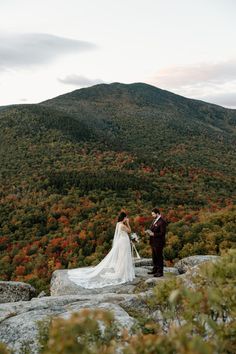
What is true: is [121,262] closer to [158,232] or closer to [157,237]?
[157,237]

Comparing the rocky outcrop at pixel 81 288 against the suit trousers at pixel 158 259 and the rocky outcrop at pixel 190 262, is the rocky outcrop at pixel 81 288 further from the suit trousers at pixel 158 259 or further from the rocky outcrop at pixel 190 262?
the suit trousers at pixel 158 259

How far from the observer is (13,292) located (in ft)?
52.1

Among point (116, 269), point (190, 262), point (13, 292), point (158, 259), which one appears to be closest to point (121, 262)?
point (116, 269)

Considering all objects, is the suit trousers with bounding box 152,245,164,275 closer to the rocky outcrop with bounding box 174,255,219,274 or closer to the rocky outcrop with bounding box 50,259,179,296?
the rocky outcrop with bounding box 50,259,179,296

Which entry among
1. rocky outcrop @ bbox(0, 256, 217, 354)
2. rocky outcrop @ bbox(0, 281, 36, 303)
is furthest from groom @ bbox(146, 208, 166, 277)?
rocky outcrop @ bbox(0, 281, 36, 303)

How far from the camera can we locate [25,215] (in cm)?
4266

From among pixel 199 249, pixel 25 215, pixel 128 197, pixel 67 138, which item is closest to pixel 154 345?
Result: pixel 199 249

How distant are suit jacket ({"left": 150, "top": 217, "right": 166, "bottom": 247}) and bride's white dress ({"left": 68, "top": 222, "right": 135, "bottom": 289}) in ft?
4.02

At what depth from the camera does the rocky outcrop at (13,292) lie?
1564 cm

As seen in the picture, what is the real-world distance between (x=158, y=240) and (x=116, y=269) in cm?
192

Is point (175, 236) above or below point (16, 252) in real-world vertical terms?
above

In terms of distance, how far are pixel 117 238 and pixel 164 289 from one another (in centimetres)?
986

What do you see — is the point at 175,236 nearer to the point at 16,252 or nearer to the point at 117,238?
the point at 117,238

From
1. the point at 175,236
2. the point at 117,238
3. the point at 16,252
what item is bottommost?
the point at 16,252
